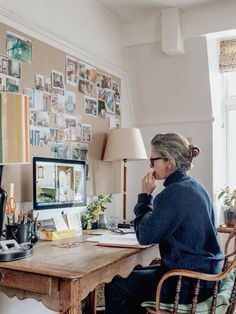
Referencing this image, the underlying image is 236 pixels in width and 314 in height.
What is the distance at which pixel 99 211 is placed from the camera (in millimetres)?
2732

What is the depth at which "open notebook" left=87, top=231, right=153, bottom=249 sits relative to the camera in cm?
198

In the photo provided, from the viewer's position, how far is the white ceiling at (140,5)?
3078mm

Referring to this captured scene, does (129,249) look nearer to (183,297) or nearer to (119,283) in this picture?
(119,283)

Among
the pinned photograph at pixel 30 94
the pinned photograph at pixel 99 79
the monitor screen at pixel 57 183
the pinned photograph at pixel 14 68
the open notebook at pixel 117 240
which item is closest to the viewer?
the open notebook at pixel 117 240

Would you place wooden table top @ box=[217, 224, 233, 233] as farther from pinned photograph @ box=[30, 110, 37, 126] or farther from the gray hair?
pinned photograph @ box=[30, 110, 37, 126]

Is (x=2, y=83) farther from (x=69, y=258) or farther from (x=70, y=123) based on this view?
(x=69, y=258)

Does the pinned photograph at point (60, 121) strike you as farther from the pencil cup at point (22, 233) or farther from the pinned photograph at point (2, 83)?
the pencil cup at point (22, 233)

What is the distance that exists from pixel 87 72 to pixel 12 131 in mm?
1346

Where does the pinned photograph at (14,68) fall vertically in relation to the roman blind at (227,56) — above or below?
below

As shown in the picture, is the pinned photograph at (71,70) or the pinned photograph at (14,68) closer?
the pinned photograph at (14,68)

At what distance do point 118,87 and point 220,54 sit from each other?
3.47 feet

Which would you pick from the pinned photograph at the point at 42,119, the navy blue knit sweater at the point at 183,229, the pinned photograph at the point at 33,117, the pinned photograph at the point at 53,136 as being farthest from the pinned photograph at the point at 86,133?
the navy blue knit sweater at the point at 183,229

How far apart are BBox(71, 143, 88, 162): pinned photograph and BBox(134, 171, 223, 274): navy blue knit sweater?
1110 mm

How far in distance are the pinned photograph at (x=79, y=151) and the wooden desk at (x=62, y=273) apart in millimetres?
992
